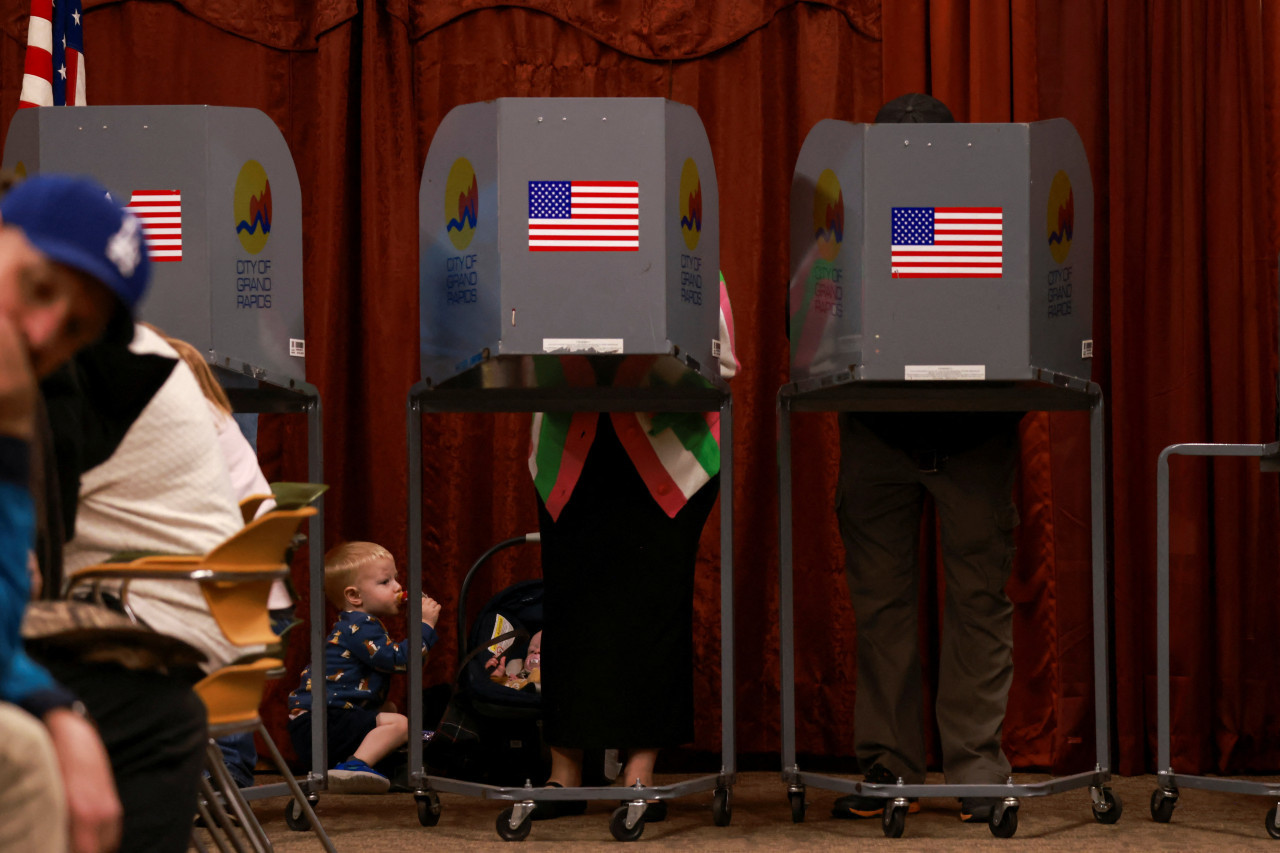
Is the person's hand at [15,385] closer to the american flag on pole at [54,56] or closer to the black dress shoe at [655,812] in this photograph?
the black dress shoe at [655,812]

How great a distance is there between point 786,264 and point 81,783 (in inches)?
120

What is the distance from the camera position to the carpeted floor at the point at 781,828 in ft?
9.06

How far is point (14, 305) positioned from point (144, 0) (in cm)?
330

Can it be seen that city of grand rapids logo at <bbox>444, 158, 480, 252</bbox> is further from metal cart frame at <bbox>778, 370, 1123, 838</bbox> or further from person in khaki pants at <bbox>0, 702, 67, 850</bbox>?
person in khaki pants at <bbox>0, 702, 67, 850</bbox>

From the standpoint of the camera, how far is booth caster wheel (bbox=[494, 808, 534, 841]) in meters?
2.78

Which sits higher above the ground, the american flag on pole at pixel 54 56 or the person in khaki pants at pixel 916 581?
the american flag on pole at pixel 54 56

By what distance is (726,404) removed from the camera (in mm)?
2934

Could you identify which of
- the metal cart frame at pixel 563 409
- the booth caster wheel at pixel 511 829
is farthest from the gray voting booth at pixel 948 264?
the booth caster wheel at pixel 511 829

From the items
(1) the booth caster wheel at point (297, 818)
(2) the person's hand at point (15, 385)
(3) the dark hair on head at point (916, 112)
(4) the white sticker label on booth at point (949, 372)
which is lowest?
(1) the booth caster wheel at point (297, 818)

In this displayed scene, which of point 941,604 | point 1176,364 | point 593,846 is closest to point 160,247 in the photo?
point 593,846

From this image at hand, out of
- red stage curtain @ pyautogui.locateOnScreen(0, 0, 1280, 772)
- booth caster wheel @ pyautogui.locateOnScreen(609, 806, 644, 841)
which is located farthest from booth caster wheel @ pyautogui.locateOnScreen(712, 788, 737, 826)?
red stage curtain @ pyautogui.locateOnScreen(0, 0, 1280, 772)

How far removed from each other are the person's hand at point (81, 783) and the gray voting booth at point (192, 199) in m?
1.75

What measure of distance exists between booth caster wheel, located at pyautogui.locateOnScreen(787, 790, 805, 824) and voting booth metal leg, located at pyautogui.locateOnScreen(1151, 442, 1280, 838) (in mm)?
753

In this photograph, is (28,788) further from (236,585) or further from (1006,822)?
(1006,822)
